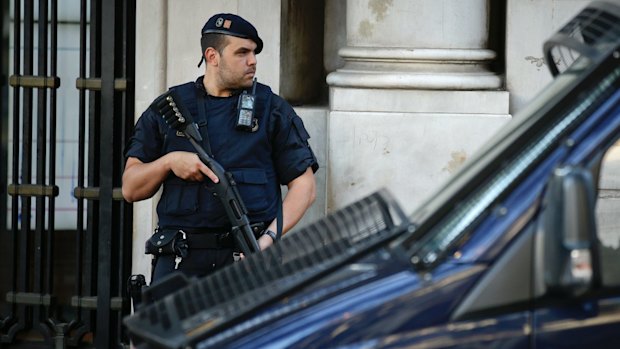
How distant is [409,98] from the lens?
23.1 feet

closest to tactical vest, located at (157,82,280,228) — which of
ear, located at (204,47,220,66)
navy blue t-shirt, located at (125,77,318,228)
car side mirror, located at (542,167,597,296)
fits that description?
navy blue t-shirt, located at (125,77,318,228)

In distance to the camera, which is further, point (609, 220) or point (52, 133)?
point (52, 133)

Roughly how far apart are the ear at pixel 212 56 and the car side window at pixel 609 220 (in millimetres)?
2509

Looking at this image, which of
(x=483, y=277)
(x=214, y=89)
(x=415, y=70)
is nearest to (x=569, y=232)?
(x=483, y=277)

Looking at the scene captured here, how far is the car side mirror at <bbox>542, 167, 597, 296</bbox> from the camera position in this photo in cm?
327

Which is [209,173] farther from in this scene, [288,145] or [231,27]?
[231,27]

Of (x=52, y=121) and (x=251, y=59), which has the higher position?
(x=251, y=59)

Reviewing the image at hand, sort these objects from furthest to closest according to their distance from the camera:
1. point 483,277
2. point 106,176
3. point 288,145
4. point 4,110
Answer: point 4,110 → point 106,176 → point 288,145 → point 483,277

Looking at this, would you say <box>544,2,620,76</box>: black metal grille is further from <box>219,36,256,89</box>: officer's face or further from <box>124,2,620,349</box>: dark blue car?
<box>219,36,256,89</box>: officer's face

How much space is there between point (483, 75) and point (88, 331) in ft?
8.04

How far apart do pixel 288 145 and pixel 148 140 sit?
0.58m

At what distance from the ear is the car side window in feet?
8.23

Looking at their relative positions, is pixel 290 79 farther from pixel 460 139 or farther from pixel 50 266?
pixel 50 266

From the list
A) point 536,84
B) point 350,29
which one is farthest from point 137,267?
point 536,84
